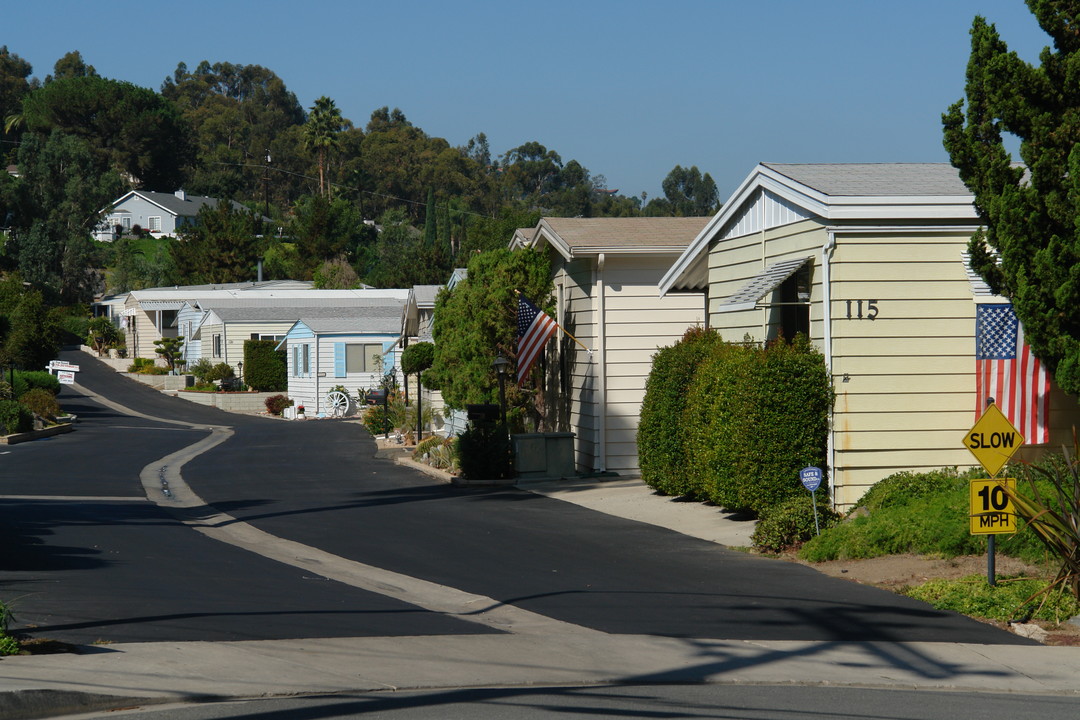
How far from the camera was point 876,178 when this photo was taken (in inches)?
648

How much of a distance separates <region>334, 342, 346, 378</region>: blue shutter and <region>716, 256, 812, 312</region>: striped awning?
1397 inches

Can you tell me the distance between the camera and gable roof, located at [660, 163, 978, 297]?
48.7ft

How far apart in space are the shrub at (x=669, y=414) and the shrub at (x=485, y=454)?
380 cm

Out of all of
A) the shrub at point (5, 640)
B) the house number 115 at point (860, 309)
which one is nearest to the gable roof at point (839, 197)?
the house number 115 at point (860, 309)

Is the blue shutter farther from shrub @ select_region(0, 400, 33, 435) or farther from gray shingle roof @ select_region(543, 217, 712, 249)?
gray shingle roof @ select_region(543, 217, 712, 249)

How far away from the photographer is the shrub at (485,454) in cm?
2244

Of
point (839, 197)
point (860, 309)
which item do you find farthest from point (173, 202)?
point (860, 309)

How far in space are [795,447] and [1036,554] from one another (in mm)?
3601

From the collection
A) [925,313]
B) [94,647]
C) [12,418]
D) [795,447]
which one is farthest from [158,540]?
[12,418]

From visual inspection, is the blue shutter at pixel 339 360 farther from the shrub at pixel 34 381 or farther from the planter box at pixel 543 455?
the planter box at pixel 543 455

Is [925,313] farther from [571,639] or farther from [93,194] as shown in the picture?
[93,194]

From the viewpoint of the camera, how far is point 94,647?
8633 mm

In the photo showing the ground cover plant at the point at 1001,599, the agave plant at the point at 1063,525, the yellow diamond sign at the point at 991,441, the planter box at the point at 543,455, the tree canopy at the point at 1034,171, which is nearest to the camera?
the ground cover plant at the point at 1001,599

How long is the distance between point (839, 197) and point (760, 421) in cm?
298
